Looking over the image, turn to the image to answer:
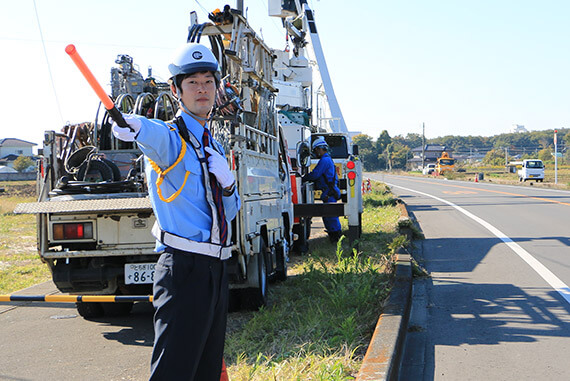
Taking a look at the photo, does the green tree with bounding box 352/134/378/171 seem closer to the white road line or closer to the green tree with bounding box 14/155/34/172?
the green tree with bounding box 14/155/34/172

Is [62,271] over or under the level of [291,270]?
over

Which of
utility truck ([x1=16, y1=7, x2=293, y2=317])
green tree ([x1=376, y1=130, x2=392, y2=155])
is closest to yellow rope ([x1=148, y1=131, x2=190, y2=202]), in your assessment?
utility truck ([x1=16, y1=7, x2=293, y2=317])

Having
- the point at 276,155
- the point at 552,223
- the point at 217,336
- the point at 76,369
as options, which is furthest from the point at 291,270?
the point at 552,223

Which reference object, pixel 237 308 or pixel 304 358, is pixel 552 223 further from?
pixel 304 358

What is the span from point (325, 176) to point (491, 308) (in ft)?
17.9

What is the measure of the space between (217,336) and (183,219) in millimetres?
609

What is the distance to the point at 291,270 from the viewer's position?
414 inches

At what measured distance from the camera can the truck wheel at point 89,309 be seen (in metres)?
7.54

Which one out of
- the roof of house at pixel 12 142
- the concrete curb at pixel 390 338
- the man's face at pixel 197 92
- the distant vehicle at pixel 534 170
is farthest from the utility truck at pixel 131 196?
the roof of house at pixel 12 142

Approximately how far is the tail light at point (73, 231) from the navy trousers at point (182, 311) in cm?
381

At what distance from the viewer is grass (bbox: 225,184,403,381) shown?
16.1 feet

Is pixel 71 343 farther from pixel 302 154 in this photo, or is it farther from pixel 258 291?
pixel 302 154

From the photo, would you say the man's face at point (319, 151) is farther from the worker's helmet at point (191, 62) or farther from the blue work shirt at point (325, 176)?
the worker's helmet at point (191, 62)

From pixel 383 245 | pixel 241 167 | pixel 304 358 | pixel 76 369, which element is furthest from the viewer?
pixel 383 245
